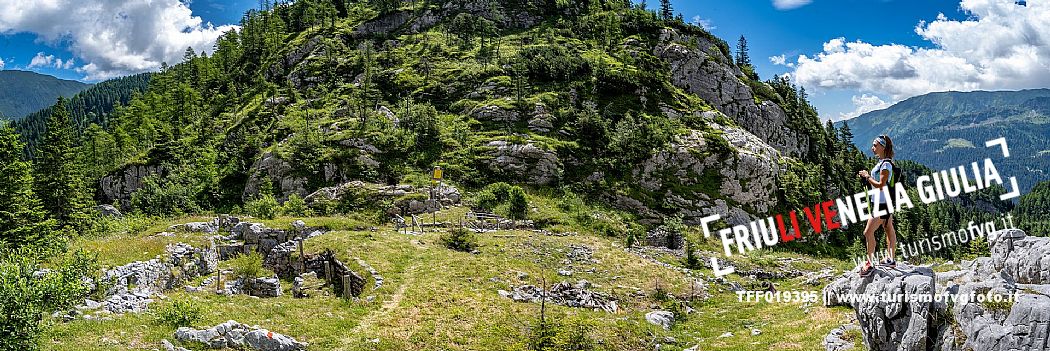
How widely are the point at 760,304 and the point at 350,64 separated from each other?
9248cm

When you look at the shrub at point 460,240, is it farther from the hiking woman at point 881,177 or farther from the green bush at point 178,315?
the hiking woman at point 881,177

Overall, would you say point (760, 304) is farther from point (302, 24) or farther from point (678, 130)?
point (302, 24)

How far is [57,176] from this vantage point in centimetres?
5206

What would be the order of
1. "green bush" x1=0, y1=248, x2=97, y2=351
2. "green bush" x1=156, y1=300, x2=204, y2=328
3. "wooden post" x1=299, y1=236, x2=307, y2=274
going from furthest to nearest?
"wooden post" x1=299, y1=236, x2=307, y2=274 → "green bush" x1=156, y1=300, x2=204, y2=328 → "green bush" x1=0, y1=248, x2=97, y2=351

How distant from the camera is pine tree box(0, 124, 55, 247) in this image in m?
39.7

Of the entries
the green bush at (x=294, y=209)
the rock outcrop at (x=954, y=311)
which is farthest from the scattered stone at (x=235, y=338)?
the green bush at (x=294, y=209)

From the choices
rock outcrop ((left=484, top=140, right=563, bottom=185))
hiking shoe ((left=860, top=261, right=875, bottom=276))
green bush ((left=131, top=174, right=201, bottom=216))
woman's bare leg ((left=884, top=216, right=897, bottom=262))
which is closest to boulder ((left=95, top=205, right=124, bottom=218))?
green bush ((left=131, top=174, right=201, bottom=216))

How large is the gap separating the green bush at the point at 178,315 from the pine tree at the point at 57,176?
1766 inches

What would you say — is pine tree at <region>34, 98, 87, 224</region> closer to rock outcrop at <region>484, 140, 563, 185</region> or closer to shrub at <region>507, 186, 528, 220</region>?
shrub at <region>507, 186, 528, 220</region>

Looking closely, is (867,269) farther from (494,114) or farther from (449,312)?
(494,114)

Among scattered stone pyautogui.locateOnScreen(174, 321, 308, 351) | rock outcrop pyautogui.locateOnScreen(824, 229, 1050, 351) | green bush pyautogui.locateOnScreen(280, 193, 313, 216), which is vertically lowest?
rock outcrop pyautogui.locateOnScreen(824, 229, 1050, 351)

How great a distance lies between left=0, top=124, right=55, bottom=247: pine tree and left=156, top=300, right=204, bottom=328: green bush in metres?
30.4

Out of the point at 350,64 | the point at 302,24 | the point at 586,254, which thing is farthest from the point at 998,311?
the point at 302,24

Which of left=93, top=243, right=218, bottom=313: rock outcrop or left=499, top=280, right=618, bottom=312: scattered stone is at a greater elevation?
left=93, top=243, right=218, bottom=313: rock outcrop
